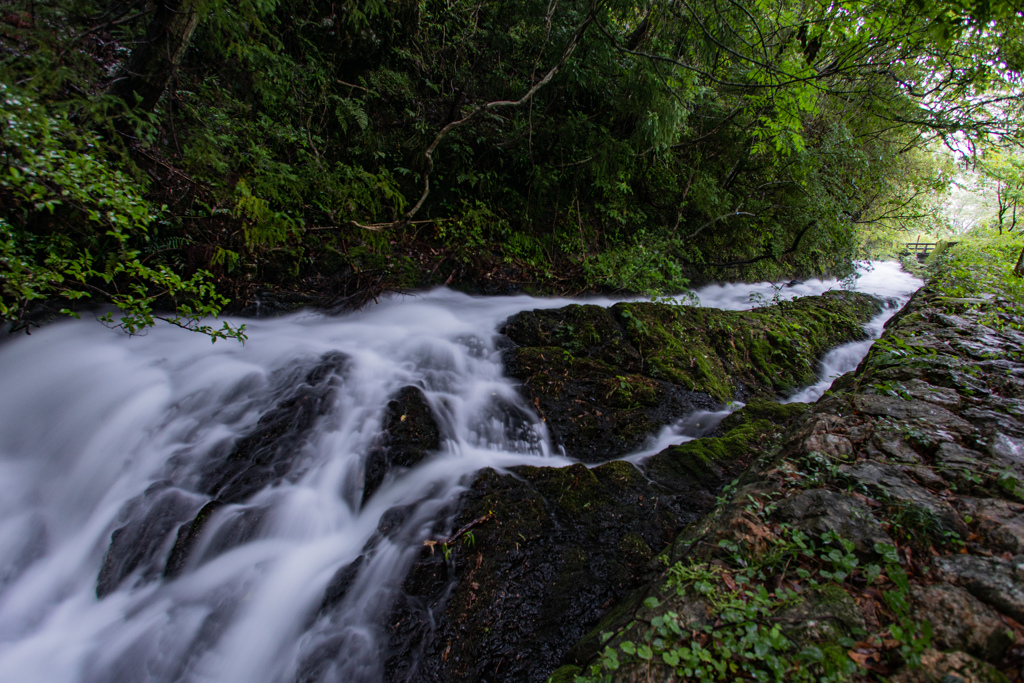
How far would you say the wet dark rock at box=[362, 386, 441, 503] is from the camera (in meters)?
3.26

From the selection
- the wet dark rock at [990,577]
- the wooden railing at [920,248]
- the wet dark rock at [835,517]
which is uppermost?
the wooden railing at [920,248]

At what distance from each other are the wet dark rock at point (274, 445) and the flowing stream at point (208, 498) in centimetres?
2

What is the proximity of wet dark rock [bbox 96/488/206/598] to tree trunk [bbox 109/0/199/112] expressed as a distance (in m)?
3.43

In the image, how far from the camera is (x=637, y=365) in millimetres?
4910

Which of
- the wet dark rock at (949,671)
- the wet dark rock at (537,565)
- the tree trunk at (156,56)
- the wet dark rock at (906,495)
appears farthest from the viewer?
the tree trunk at (156,56)

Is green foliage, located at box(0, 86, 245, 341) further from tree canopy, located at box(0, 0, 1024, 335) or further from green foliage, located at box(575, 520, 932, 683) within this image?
green foliage, located at box(575, 520, 932, 683)

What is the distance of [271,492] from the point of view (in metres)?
2.99

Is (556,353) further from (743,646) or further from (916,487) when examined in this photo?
(743,646)

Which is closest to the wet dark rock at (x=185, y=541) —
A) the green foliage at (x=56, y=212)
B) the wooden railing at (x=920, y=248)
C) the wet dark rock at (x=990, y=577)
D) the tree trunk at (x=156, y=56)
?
the green foliage at (x=56, y=212)

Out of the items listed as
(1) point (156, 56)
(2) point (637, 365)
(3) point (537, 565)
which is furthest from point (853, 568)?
(1) point (156, 56)

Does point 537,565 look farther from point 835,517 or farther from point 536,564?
point 835,517

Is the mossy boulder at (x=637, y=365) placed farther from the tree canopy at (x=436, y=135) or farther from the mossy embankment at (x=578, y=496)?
the tree canopy at (x=436, y=135)

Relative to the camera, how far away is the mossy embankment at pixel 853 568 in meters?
1.27

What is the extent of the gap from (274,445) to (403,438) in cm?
101
